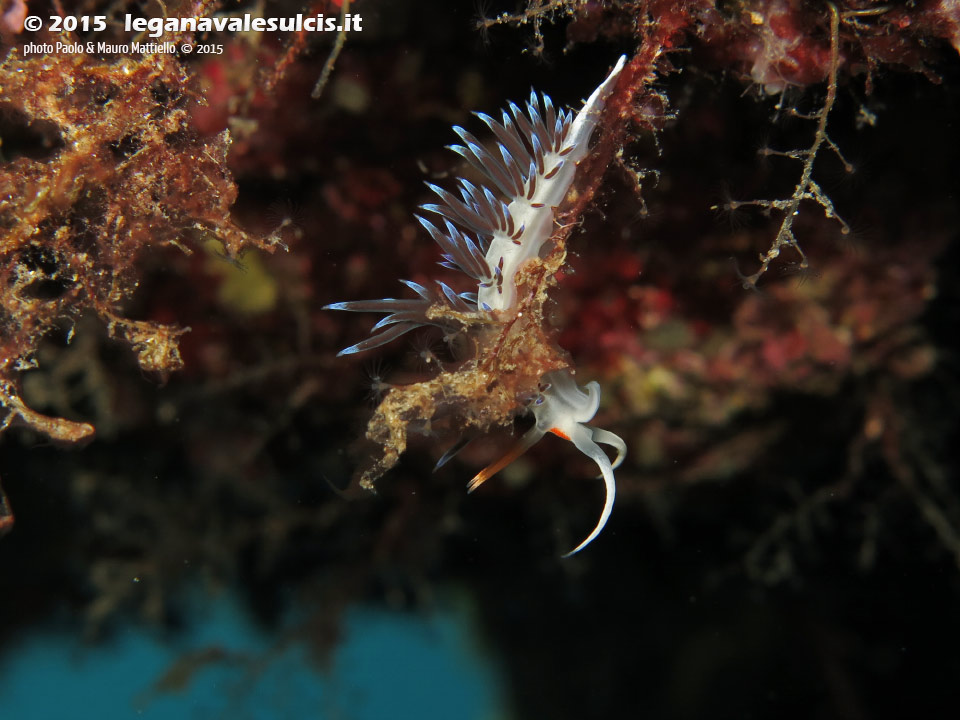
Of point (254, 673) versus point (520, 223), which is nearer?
point (520, 223)

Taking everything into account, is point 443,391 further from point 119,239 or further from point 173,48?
point 173,48

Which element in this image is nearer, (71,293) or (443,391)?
(443,391)

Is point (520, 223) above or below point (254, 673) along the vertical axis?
above

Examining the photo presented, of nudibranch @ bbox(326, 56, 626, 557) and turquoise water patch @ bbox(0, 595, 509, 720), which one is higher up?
nudibranch @ bbox(326, 56, 626, 557)

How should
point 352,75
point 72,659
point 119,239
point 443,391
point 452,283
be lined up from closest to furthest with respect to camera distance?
point 443,391
point 119,239
point 452,283
point 352,75
point 72,659

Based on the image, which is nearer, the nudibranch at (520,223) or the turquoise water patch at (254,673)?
the nudibranch at (520,223)

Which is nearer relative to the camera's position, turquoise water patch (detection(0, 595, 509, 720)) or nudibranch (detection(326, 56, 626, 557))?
nudibranch (detection(326, 56, 626, 557))

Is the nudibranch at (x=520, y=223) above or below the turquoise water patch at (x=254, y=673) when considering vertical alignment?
above

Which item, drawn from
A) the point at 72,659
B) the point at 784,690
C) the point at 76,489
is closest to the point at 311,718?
the point at 72,659
